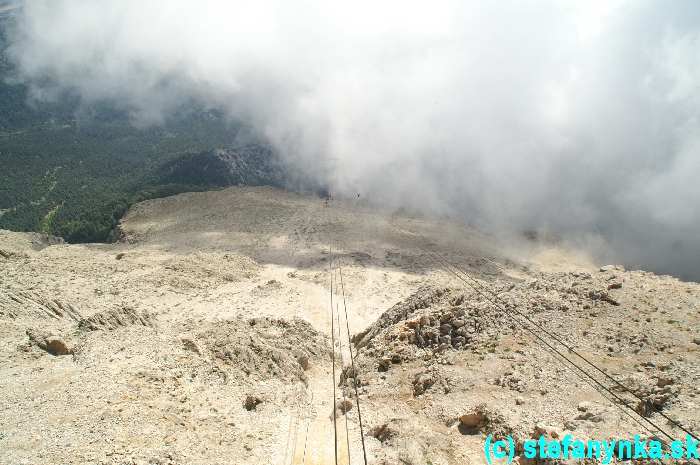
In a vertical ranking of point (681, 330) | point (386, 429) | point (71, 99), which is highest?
point (71, 99)

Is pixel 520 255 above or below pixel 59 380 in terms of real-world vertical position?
above

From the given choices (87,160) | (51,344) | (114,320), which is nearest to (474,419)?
(51,344)

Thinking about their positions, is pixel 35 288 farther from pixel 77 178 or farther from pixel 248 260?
pixel 77 178

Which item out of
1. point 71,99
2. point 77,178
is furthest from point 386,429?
point 71,99

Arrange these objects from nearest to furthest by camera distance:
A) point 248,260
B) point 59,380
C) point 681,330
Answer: point 59,380 < point 681,330 < point 248,260

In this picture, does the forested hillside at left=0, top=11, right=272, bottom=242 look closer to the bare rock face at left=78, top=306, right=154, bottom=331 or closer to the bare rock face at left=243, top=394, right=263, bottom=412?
the bare rock face at left=78, top=306, right=154, bottom=331

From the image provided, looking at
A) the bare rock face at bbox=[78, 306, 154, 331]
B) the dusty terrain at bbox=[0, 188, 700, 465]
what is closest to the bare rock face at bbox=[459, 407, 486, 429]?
the dusty terrain at bbox=[0, 188, 700, 465]
